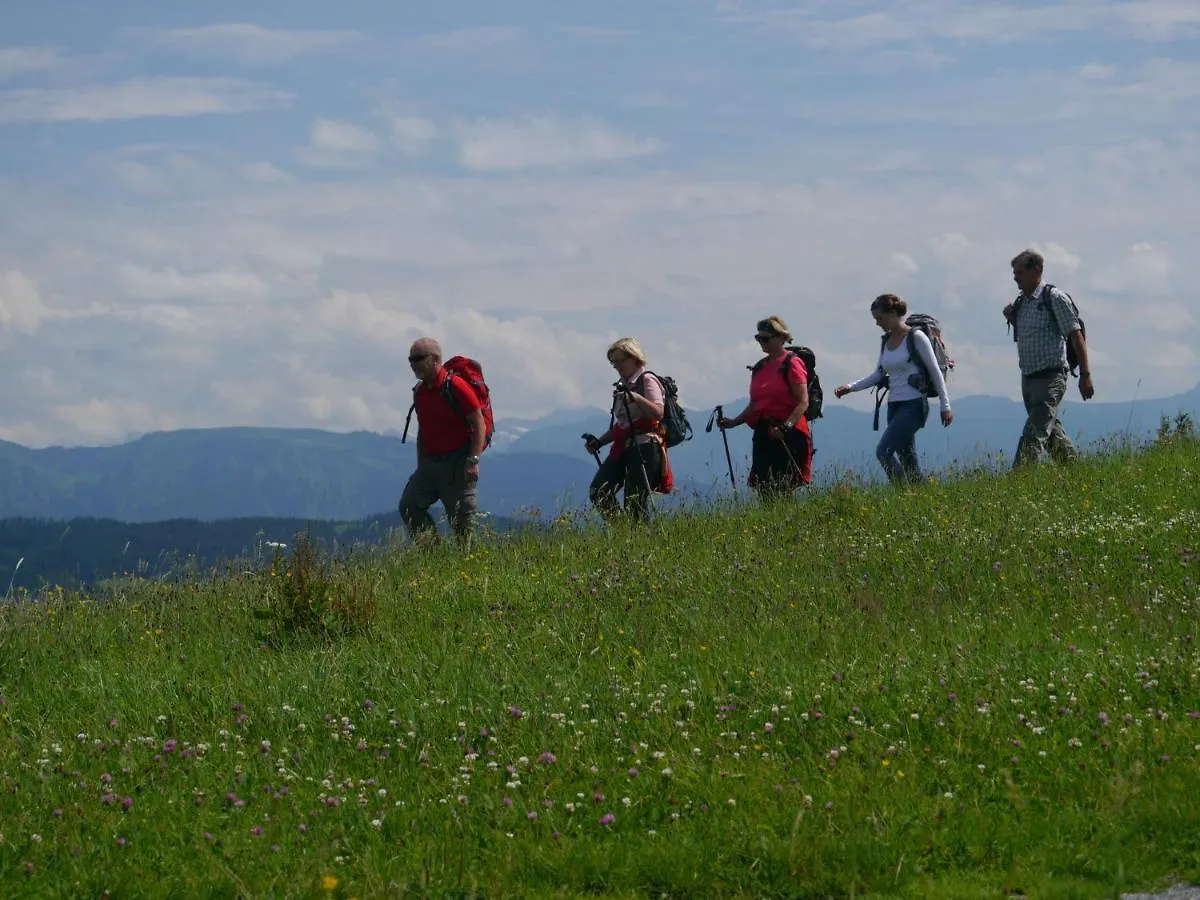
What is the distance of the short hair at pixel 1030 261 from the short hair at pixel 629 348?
394cm

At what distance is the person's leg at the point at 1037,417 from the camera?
13.3 m

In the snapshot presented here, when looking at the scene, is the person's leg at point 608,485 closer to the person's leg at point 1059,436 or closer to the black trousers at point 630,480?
the black trousers at point 630,480

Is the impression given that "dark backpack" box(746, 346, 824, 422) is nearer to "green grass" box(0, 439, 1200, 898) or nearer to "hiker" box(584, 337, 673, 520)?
"hiker" box(584, 337, 673, 520)

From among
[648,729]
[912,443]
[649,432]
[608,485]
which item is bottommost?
[648,729]

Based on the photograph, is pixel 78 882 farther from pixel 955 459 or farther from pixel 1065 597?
pixel 955 459

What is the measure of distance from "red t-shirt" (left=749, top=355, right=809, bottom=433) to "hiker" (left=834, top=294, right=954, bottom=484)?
0.54 m

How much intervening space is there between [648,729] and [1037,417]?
8.65m

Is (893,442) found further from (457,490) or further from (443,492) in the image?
(443,492)

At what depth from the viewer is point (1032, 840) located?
15.8 feet

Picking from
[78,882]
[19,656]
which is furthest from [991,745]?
[19,656]

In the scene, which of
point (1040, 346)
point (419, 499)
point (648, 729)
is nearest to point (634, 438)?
point (419, 499)

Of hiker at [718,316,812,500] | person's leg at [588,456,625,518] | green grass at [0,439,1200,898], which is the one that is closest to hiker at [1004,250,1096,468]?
hiker at [718,316,812,500]

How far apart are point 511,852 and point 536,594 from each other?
4.52m

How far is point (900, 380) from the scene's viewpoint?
42.7 feet
